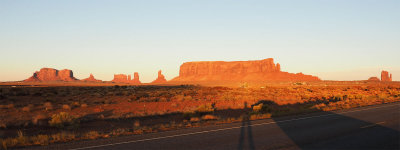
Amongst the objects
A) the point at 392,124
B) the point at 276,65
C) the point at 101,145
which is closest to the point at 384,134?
the point at 392,124

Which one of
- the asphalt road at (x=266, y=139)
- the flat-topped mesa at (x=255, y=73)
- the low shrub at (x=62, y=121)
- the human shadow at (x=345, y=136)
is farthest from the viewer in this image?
the flat-topped mesa at (x=255, y=73)

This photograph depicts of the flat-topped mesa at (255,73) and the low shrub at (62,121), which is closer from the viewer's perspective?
the low shrub at (62,121)

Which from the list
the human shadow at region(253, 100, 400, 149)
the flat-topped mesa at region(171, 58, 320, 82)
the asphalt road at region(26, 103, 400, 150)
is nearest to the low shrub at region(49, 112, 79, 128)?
the asphalt road at region(26, 103, 400, 150)

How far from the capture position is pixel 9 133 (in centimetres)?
1234

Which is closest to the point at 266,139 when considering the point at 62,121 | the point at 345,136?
the point at 345,136

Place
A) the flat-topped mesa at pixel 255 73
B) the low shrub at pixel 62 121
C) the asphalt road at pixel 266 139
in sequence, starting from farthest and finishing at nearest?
the flat-topped mesa at pixel 255 73, the low shrub at pixel 62 121, the asphalt road at pixel 266 139

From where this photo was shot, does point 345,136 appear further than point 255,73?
No

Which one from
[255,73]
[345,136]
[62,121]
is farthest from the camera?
[255,73]

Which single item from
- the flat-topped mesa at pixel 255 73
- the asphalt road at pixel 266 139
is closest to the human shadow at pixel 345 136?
the asphalt road at pixel 266 139

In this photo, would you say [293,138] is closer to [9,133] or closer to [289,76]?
[9,133]

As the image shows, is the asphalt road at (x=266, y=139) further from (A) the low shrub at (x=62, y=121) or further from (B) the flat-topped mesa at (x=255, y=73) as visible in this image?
(B) the flat-topped mesa at (x=255, y=73)

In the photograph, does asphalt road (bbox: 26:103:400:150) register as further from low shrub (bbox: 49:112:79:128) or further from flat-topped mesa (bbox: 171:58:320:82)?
flat-topped mesa (bbox: 171:58:320:82)

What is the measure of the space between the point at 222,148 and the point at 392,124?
28.4ft

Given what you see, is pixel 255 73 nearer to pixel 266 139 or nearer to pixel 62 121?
pixel 62 121
